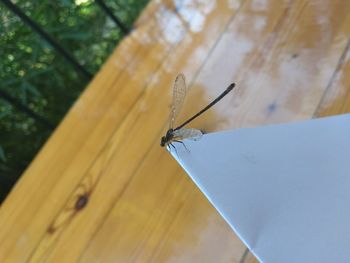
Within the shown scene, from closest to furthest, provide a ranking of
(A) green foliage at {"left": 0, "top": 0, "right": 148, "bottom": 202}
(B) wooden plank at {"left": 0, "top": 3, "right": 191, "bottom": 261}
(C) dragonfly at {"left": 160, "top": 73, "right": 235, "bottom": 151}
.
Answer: (C) dragonfly at {"left": 160, "top": 73, "right": 235, "bottom": 151}
(B) wooden plank at {"left": 0, "top": 3, "right": 191, "bottom": 261}
(A) green foliage at {"left": 0, "top": 0, "right": 148, "bottom": 202}

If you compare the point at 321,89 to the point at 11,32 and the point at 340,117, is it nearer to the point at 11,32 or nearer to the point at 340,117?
the point at 340,117

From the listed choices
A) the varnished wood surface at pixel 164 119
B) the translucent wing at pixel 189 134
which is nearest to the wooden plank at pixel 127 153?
the varnished wood surface at pixel 164 119

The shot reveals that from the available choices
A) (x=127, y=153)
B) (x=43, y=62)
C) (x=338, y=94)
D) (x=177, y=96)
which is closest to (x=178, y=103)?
(x=177, y=96)

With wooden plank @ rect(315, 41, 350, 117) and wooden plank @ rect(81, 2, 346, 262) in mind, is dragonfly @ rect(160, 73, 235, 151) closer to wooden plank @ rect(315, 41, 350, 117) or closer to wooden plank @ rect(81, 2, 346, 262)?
wooden plank @ rect(81, 2, 346, 262)

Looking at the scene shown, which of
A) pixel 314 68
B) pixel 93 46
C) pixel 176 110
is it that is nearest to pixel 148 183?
pixel 176 110

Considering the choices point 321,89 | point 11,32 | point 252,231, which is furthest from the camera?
point 11,32

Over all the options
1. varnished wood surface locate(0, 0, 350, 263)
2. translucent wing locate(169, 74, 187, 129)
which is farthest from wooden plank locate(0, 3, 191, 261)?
translucent wing locate(169, 74, 187, 129)

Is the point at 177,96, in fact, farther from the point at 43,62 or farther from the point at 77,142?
the point at 43,62
